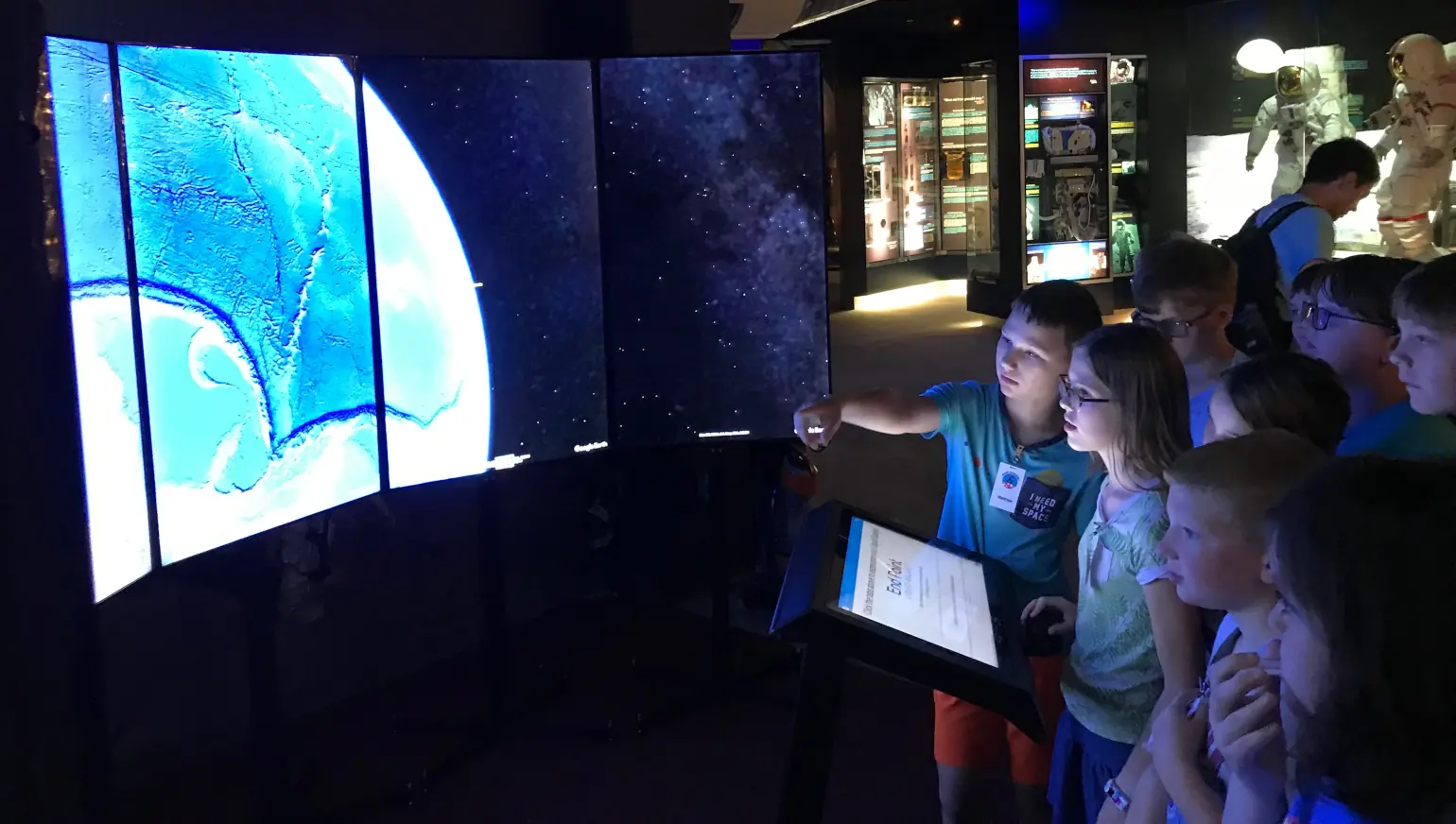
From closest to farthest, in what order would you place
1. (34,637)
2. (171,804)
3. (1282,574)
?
(1282,574) < (34,637) < (171,804)

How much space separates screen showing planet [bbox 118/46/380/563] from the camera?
211 centimetres

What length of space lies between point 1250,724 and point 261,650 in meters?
2.29

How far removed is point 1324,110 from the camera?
360 inches

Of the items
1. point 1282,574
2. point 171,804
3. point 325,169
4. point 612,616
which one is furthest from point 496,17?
point 1282,574

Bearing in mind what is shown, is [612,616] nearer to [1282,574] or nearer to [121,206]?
[121,206]

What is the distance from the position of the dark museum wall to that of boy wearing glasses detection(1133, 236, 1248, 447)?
177cm

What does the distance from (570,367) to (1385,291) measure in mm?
1953

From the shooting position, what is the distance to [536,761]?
3.25 metres

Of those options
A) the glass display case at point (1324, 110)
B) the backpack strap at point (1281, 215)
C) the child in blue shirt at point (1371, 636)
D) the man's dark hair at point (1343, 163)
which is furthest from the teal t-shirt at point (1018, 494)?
the glass display case at point (1324, 110)

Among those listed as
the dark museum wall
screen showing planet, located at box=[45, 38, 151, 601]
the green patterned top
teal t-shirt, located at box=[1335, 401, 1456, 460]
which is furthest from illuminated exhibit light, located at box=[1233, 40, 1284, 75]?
screen showing planet, located at box=[45, 38, 151, 601]

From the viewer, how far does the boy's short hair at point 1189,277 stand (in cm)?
269

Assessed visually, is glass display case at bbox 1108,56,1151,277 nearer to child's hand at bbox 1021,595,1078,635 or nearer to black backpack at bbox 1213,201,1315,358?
black backpack at bbox 1213,201,1315,358

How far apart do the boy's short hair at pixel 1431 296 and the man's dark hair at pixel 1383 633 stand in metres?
1.24

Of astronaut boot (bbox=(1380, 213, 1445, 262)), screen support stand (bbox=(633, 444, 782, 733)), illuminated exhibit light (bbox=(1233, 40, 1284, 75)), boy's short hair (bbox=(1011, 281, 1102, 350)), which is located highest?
illuminated exhibit light (bbox=(1233, 40, 1284, 75))
